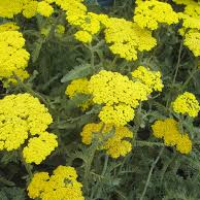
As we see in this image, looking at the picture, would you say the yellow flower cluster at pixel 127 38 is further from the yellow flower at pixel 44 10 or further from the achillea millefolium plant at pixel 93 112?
the yellow flower at pixel 44 10

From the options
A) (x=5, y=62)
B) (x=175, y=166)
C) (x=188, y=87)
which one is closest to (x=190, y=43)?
(x=188, y=87)

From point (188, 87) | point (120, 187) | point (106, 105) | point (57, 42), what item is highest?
point (106, 105)

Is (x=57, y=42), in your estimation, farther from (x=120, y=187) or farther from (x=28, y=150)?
(x=28, y=150)

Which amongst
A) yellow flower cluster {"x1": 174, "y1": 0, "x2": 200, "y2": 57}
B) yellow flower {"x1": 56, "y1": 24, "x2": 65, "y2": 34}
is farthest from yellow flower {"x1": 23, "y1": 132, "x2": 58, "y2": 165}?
yellow flower cluster {"x1": 174, "y1": 0, "x2": 200, "y2": 57}

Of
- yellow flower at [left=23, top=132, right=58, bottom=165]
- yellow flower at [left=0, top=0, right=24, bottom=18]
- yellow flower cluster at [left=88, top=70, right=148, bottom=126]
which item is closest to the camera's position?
yellow flower at [left=23, top=132, right=58, bottom=165]

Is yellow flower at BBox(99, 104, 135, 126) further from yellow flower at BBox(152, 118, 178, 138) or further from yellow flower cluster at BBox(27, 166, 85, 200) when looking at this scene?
yellow flower at BBox(152, 118, 178, 138)

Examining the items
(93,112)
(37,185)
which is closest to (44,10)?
(93,112)
